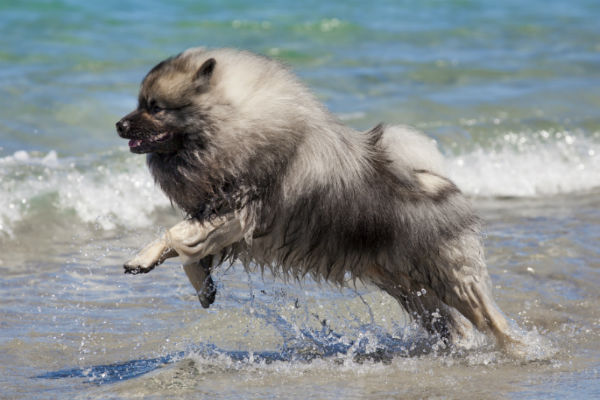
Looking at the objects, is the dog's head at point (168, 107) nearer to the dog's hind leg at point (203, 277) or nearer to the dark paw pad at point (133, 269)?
the dark paw pad at point (133, 269)

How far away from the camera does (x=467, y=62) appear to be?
12531 mm

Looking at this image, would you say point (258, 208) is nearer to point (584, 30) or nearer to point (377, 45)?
point (377, 45)

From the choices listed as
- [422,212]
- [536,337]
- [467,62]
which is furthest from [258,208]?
[467,62]

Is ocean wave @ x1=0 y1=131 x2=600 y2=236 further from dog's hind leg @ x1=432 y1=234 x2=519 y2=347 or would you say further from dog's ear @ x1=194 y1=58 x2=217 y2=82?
dog's hind leg @ x1=432 y1=234 x2=519 y2=347

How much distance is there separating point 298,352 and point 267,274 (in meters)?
1.39

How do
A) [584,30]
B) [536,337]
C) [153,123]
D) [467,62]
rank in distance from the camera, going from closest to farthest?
[153,123] → [536,337] → [467,62] → [584,30]

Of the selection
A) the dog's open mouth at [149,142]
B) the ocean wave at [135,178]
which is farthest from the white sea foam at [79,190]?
the dog's open mouth at [149,142]

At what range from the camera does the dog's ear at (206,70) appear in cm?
423

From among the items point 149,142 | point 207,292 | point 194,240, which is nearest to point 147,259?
point 194,240

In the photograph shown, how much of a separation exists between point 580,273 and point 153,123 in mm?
3084

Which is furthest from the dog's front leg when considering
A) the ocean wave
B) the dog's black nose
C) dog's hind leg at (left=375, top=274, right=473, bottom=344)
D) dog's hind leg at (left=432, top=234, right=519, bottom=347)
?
the ocean wave

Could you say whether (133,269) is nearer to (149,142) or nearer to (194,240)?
(194,240)

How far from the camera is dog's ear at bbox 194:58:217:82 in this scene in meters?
4.23

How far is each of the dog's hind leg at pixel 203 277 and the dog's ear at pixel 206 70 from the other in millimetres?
918
